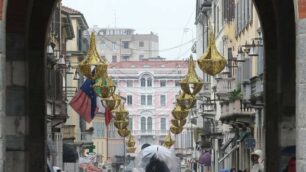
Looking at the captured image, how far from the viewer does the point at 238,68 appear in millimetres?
52781

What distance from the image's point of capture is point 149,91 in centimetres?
16062

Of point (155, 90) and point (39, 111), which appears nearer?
point (39, 111)

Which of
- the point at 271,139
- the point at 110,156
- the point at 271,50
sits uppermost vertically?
the point at 271,50

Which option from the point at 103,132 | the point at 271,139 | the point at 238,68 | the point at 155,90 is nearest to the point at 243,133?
the point at 238,68

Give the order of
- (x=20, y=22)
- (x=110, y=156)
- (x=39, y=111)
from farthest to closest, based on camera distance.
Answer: (x=110, y=156) → (x=39, y=111) → (x=20, y=22)

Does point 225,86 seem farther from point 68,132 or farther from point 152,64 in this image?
point 152,64

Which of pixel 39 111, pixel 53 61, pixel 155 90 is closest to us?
pixel 39 111

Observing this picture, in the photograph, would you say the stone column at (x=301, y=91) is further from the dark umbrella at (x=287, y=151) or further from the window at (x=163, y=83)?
the window at (x=163, y=83)

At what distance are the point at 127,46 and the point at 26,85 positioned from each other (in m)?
164

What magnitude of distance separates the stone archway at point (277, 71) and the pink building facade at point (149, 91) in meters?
123

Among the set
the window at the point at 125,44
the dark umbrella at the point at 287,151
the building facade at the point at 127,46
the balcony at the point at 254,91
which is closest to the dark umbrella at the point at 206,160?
the balcony at the point at 254,91

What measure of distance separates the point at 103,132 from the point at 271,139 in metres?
101

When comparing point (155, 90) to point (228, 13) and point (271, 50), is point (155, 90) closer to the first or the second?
point (228, 13)

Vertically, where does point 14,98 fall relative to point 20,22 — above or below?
below
